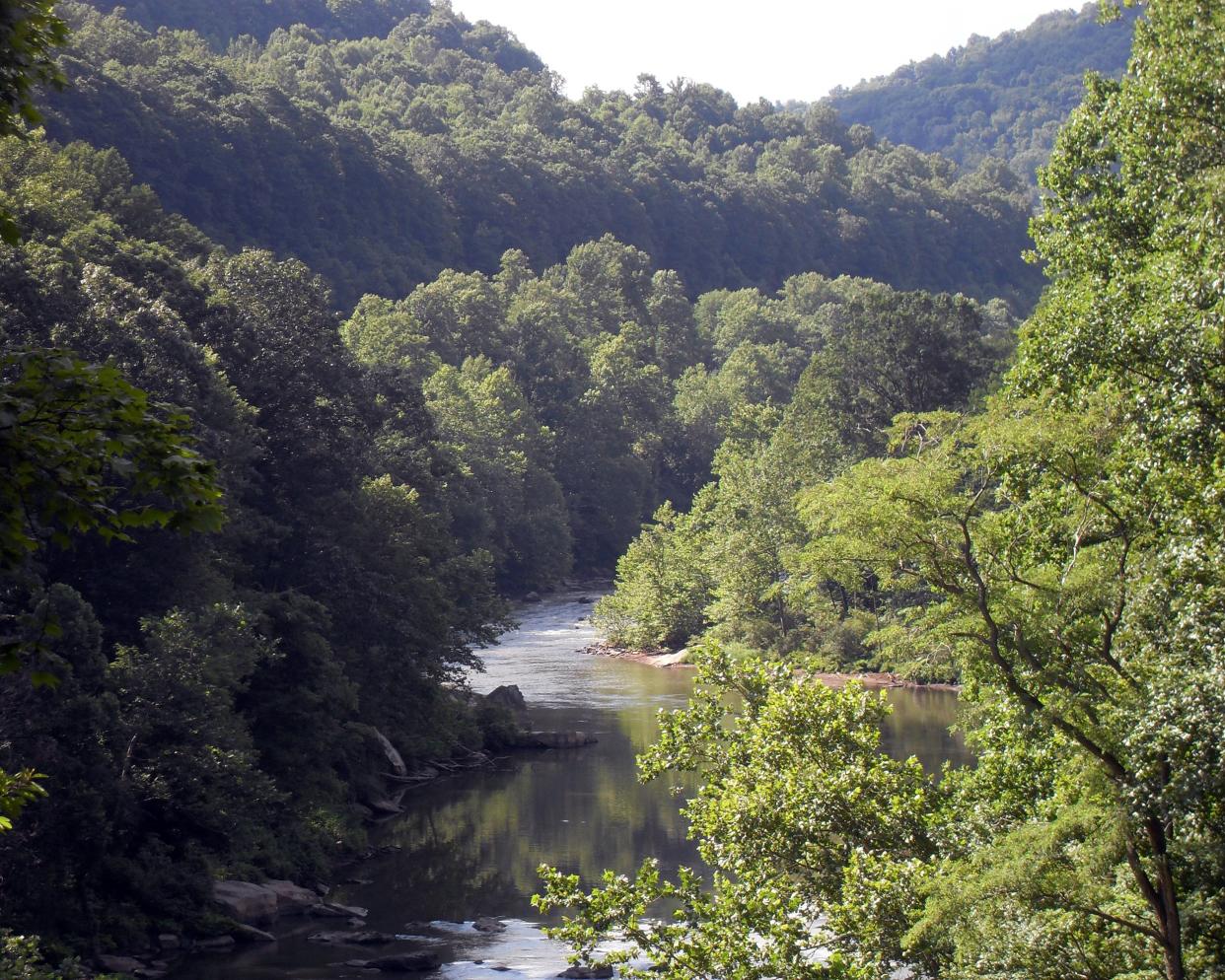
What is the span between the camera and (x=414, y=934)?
26.0 metres

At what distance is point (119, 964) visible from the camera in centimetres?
2325

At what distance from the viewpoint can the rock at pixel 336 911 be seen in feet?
88.5

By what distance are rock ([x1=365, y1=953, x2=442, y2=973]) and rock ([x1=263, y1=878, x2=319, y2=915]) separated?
11.6ft

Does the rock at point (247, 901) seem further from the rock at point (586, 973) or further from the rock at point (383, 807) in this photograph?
the rock at point (383, 807)

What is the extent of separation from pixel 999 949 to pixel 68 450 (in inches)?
378

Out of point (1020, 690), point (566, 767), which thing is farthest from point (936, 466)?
point (566, 767)

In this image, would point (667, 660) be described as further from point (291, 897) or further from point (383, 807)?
point (291, 897)

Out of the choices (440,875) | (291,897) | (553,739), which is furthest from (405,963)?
(553,739)

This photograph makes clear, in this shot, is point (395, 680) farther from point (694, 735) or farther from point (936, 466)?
point (936, 466)

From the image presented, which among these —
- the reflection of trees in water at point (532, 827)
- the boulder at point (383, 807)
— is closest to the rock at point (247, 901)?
the reflection of trees in water at point (532, 827)

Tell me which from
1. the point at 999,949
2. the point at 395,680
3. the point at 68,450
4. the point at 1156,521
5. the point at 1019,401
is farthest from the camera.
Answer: the point at 395,680

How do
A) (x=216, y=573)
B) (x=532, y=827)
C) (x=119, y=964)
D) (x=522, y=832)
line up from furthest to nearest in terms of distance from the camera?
(x=532, y=827)
(x=522, y=832)
(x=216, y=573)
(x=119, y=964)

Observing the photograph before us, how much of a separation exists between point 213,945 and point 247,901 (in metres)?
1.58

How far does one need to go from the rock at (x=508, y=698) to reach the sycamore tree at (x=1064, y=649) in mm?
27228
